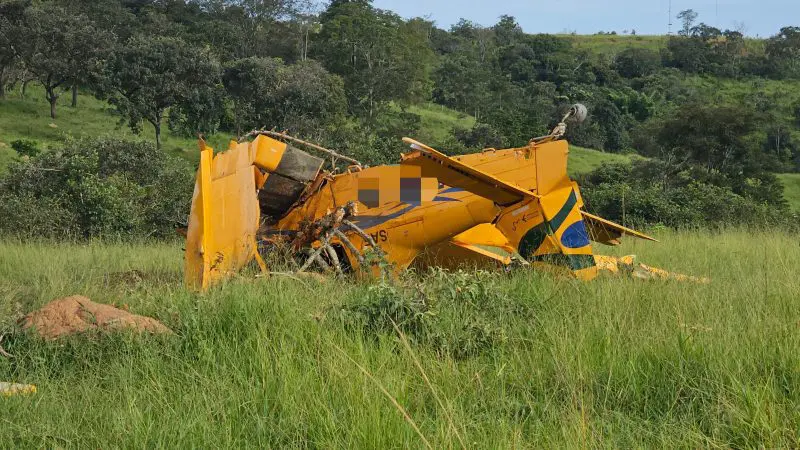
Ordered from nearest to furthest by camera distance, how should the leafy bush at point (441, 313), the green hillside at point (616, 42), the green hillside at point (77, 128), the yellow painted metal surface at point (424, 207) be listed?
the leafy bush at point (441, 313)
the yellow painted metal surface at point (424, 207)
the green hillside at point (77, 128)
the green hillside at point (616, 42)

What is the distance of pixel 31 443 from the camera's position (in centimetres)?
308

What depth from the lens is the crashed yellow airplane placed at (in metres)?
6.10

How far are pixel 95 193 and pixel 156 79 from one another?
85.3 ft

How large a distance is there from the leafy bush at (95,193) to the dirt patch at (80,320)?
8.58 m

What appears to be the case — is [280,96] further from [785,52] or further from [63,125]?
[785,52]

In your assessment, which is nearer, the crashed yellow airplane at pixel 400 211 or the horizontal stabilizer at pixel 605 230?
the crashed yellow airplane at pixel 400 211

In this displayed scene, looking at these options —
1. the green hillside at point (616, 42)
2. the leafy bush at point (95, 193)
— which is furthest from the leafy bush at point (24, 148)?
the green hillside at point (616, 42)

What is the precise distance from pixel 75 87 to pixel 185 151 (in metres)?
10.9

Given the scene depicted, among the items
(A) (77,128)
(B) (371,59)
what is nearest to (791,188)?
(B) (371,59)

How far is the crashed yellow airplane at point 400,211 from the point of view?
6.10m

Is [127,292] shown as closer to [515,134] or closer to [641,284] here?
[641,284]

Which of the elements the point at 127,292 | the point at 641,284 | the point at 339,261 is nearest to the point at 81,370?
the point at 127,292

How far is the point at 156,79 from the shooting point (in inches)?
1515

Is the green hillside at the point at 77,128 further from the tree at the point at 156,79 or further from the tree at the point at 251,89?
the tree at the point at 251,89
